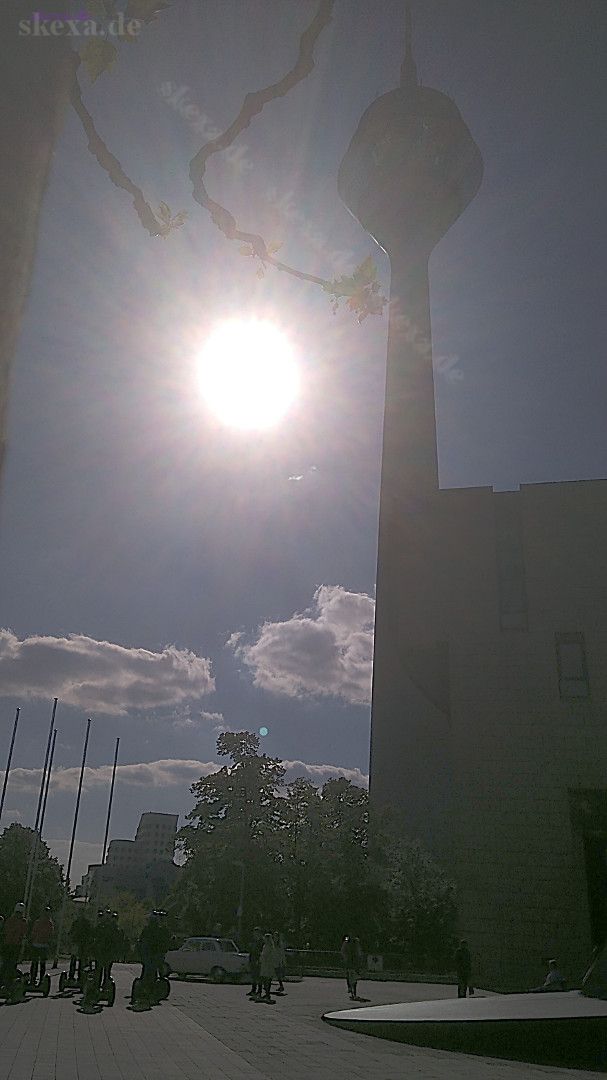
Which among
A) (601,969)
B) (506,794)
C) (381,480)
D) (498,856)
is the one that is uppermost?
(381,480)

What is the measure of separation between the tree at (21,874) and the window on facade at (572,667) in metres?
29.2

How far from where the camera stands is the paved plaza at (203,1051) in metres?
7.47

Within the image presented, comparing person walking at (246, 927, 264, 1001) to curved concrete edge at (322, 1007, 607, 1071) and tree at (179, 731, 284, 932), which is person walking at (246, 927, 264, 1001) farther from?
tree at (179, 731, 284, 932)

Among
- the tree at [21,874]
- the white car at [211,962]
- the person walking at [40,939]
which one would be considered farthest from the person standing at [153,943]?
the tree at [21,874]

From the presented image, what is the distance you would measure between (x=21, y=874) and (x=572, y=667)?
114 ft

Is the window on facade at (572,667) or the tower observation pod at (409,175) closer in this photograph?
the window on facade at (572,667)

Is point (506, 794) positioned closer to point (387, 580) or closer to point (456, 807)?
point (456, 807)

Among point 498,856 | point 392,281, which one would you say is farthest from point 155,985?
point 392,281

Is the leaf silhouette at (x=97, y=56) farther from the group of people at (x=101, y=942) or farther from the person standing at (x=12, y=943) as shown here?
the group of people at (x=101, y=942)

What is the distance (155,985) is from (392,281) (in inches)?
2792

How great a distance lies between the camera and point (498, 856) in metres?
29.2

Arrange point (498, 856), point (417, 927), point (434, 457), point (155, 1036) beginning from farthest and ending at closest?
point (434, 457)
point (417, 927)
point (498, 856)
point (155, 1036)

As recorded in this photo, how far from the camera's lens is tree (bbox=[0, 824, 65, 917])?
152ft

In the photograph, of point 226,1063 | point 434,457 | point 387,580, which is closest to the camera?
point 226,1063
